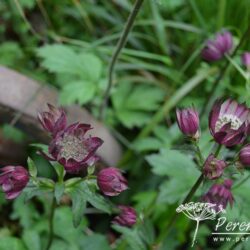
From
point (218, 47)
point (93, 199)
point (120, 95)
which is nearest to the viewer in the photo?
point (93, 199)

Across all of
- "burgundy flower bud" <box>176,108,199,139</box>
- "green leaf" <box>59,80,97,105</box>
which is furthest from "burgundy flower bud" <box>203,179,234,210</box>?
"green leaf" <box>59,80,97,105</box>

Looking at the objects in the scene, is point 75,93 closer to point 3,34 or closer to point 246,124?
point 3,34

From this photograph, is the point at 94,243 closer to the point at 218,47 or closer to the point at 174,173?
the point at 174,173

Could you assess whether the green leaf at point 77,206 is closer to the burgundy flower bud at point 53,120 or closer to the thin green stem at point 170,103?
the burgundy flower bud at point 53,120

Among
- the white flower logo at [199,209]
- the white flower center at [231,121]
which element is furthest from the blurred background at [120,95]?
the white flower center at [231,121]

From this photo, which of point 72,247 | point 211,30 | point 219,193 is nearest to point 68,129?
point 219,193

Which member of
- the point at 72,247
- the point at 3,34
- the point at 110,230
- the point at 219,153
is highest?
the point at 3,34

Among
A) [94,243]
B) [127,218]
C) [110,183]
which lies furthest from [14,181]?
[94,243]
